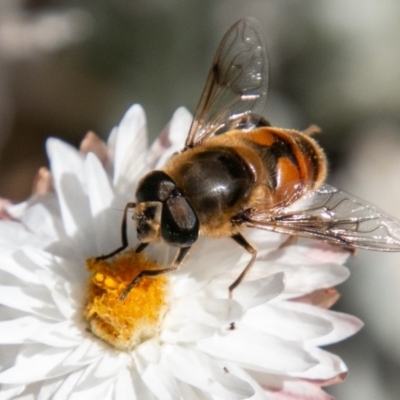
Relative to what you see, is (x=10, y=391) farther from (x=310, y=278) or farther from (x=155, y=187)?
(x=310, y=278)

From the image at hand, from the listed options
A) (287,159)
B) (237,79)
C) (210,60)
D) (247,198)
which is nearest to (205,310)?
(247,198)

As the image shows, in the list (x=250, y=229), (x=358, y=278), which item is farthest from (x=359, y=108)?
(x=250, y=229)

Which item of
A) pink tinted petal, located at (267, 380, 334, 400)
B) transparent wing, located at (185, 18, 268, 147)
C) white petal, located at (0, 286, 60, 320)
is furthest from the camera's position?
transparent wing, located at (185, 18, 268, 147)

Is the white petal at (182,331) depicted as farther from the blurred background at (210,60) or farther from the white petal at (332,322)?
the blurred background at (210,60)

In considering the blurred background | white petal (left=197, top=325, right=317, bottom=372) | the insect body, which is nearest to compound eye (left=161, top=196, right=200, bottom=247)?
the insect body

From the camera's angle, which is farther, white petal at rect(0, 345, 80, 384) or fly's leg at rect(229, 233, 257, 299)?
fly's leg at rect(229, 233, 257, 299)

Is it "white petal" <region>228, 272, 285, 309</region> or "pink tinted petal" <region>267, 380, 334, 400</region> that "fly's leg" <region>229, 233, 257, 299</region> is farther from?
"pink tinted petal" <region>267, 380, 334, 400</region>

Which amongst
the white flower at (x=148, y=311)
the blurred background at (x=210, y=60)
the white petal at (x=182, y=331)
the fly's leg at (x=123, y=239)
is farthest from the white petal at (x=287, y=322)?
the blurred background at (x=210, y=60)
